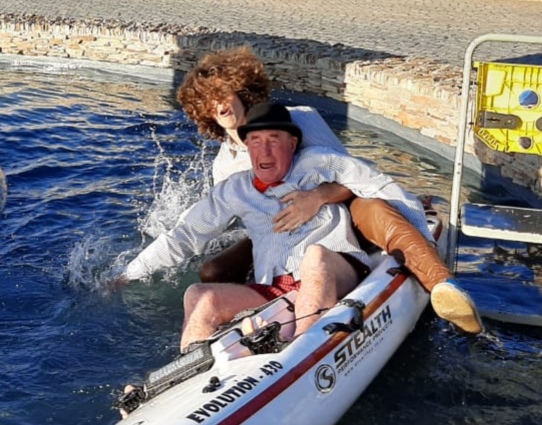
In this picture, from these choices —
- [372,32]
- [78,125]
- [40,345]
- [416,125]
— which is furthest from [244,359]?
[372,32]

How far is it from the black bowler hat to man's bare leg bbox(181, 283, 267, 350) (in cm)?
78

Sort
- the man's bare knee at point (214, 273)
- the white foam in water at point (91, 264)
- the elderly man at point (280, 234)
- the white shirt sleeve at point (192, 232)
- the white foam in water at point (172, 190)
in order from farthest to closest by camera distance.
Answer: the white foam in water at point (172, 190)
the white foam in water at point (91, 264)
the man's bare knee at point (214, 273)
the white shirt sleeve at point (192, 232)
the elderly man at point (280, 234)

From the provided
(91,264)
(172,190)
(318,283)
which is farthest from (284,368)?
(172,190)

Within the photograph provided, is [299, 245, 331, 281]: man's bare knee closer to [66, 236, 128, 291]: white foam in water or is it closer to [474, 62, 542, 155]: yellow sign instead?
[66, 236, 128, 291]: white foam in water

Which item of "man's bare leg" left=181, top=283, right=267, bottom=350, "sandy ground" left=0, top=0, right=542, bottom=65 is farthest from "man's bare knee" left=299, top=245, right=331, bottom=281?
"sandy ground" left=0, top=0, right=542, bottom=65

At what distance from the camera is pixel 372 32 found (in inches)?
563

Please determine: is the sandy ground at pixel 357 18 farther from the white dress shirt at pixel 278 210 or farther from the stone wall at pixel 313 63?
the white dress shirt at pixel 278 210

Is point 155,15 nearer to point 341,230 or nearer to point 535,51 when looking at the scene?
point 535,51

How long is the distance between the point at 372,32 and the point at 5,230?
7833 mm

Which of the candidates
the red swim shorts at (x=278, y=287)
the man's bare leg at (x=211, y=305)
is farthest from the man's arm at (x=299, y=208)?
the man's bare leg at (x=211, y=305)

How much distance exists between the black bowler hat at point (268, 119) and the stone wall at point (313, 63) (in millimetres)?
3679

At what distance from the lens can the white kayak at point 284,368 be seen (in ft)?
13.0

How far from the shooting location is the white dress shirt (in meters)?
5.18

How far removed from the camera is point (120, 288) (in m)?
6.05
